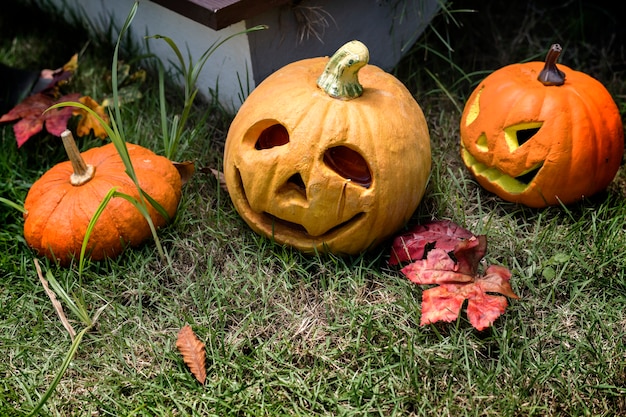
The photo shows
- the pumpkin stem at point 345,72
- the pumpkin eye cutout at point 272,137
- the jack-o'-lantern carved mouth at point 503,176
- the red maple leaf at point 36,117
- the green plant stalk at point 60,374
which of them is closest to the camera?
the green plant stalk at point 60,374

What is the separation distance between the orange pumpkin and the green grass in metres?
0.10

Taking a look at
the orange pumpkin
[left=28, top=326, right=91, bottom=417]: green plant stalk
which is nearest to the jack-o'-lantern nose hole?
the orange pumpkin

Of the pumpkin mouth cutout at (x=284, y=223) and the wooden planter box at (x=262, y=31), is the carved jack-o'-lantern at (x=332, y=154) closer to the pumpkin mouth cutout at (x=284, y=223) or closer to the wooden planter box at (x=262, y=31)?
the pumpkin mouth cutout at (x=284, y=223)

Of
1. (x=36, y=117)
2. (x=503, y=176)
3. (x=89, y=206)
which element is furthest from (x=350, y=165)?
(x=36, y=117)

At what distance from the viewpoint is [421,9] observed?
2965 millimetres

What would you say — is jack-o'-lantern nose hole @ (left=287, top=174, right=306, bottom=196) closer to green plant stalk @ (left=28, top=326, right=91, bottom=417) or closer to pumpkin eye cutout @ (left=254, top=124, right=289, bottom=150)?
pumpkin eye cutout @ (left=254, top=124, right=289, bottom=150)

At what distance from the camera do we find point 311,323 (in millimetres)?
2152

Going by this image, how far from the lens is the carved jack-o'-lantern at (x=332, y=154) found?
2.08 m

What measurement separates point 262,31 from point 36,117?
986 mm

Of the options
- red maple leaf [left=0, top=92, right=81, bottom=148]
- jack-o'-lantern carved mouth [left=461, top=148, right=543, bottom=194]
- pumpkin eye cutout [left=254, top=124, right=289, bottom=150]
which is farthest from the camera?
red maple leaf [left=0, top=92, right=81, bottom=148]

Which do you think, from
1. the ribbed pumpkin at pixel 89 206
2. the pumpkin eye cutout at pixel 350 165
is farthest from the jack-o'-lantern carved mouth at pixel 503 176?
the ribbed pumpkin at pixel 89 206

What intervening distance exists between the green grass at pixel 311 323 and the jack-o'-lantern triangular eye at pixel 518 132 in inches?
9.6

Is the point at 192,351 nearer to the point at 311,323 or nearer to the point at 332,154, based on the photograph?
the point at 311,323

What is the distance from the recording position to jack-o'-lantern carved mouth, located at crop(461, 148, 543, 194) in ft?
8.07
